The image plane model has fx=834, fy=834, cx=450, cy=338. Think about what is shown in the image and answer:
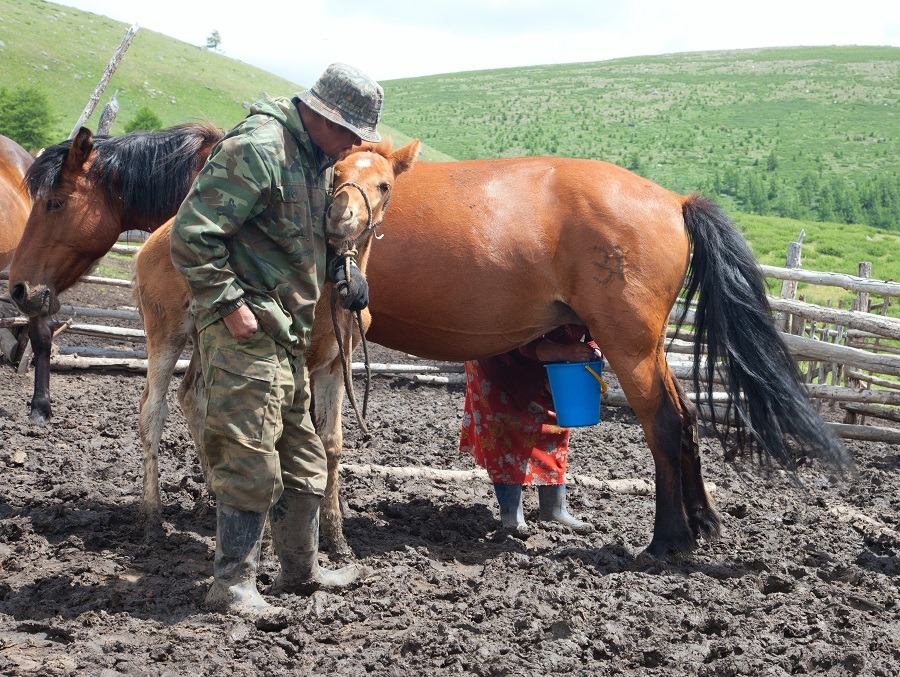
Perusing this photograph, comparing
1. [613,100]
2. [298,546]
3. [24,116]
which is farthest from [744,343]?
[613,100]

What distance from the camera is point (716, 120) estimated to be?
7444 cm

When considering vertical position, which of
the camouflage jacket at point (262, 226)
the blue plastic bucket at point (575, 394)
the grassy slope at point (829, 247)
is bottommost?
the grassy slope at point (829, 247)

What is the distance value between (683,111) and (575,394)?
264 feet

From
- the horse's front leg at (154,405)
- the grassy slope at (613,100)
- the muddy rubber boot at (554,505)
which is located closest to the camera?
the horse's front leg at (154,405)

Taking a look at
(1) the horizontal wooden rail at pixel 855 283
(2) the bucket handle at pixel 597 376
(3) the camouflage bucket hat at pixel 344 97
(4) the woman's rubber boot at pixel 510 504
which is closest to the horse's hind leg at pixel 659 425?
(2) the bucket handle at pixel 597 376

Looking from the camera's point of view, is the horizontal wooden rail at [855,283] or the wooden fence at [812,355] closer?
the wooden fence at [812,355]

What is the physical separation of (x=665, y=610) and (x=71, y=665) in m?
2.18

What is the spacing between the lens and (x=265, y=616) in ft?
10.1

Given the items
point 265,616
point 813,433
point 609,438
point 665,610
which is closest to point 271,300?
point 265,616

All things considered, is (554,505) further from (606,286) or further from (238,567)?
(238,567)

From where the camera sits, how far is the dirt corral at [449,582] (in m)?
2.86

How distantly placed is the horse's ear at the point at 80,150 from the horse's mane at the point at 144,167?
5 centimetres

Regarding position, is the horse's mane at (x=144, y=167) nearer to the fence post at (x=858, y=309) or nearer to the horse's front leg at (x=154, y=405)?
the horse's front leg at (x=154, y=405)

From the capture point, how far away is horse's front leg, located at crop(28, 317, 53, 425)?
20.8 ft
